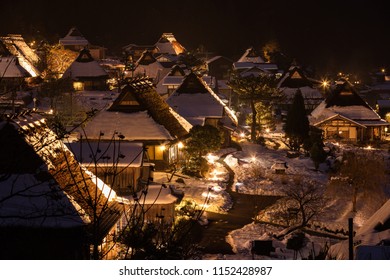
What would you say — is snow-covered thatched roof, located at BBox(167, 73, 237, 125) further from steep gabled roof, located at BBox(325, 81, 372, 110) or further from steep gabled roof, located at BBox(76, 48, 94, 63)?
steep gabled roof, located at BBox(76, 48, 94, 63)

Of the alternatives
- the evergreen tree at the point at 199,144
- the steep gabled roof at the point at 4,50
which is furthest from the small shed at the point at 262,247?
the steep gabled roof at the point at 4,50

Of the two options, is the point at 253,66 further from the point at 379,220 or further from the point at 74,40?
the point at 379,220

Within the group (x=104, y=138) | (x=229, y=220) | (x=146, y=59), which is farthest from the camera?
(x=146, y=59)

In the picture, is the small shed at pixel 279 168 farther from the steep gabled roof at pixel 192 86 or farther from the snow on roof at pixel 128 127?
the steep gabled roof at pixel 192 86

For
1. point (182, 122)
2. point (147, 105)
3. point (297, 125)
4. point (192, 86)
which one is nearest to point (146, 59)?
point (192, 86)

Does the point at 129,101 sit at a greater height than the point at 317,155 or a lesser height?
greater

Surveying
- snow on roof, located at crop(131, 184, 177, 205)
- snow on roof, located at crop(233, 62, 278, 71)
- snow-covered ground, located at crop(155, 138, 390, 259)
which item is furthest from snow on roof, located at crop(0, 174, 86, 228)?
snow on roof, located at crop(233, 62, 278, 71)
